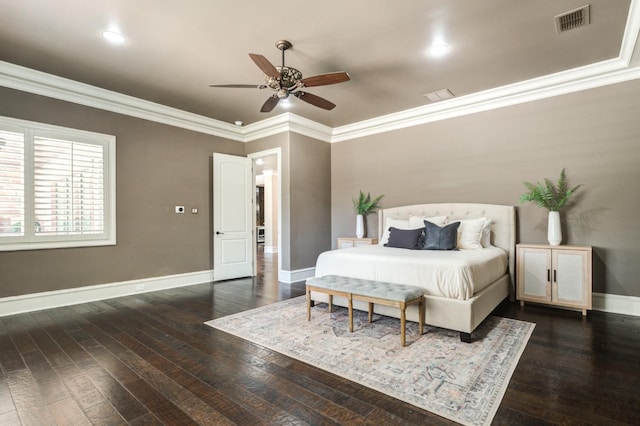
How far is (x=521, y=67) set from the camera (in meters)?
3.87

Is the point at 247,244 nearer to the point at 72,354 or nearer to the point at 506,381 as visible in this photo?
the point at 72,354

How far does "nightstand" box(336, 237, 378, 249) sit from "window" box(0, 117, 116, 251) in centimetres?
376

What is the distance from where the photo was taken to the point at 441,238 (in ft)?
14.0

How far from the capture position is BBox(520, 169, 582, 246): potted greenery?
3.95 meters

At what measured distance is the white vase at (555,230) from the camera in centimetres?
393

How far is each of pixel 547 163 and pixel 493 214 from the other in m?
0.96

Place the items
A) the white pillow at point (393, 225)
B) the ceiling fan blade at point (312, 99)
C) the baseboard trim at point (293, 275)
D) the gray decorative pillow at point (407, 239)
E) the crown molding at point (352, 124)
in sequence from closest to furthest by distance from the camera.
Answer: the ceiling fan blade at point (312, 99)
the crown molding at point (352, 124)
the gray decorative pillow at point (407, 239)
the white pillow at point (393, 225)
the baseboard trim at point (293, 275)

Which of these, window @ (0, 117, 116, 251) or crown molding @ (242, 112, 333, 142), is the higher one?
crown molding @ (242, 112, 333, 142)

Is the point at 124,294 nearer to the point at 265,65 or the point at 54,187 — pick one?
the point at 54,187

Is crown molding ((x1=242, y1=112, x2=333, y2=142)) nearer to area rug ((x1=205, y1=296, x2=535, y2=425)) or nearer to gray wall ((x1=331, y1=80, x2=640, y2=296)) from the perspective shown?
gray wall ((x1=331, y1=80, x2=640, y2=296))

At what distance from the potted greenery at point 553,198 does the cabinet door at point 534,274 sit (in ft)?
0.81

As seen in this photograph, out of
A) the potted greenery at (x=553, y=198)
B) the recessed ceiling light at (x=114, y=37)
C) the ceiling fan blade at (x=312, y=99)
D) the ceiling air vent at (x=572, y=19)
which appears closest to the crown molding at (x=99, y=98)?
the recessed ceiling light at (x=114, y=37)

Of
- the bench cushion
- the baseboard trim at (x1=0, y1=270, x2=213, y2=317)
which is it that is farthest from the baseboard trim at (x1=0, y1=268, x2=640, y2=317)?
the bench cushion

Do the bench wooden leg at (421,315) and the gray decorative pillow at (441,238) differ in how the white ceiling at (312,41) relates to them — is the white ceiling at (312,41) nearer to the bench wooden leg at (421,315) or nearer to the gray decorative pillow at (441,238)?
the gray decorative pillow at (441,238)
